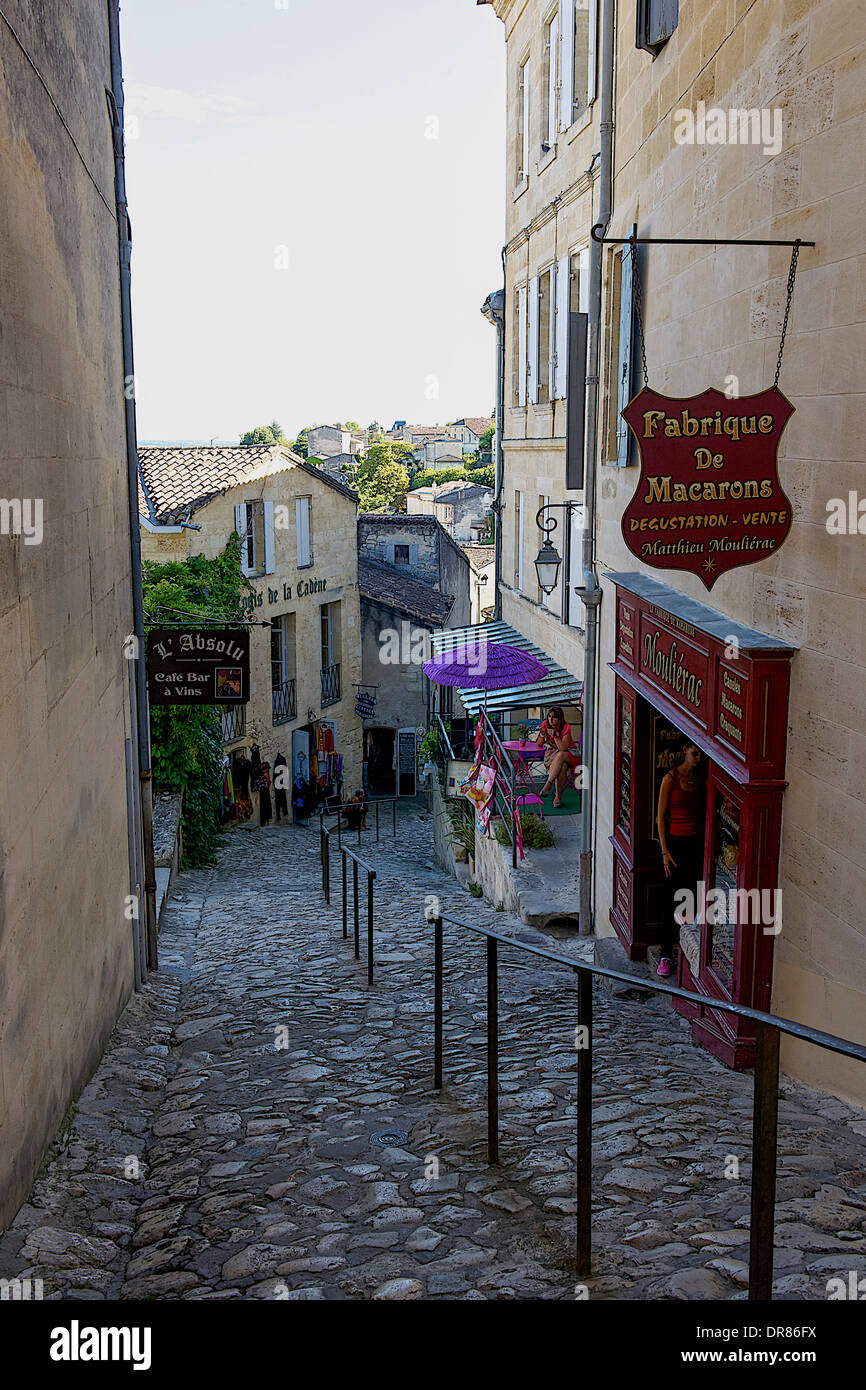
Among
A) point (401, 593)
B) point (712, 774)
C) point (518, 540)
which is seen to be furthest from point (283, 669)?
point (712, 774)

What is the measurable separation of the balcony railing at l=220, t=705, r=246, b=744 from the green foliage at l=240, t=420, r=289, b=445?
85259 mm

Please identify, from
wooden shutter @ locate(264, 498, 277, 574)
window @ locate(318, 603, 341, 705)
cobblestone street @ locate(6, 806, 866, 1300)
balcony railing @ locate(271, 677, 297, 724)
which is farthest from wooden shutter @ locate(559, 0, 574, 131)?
window @ locate(318, 603, 341, 705)

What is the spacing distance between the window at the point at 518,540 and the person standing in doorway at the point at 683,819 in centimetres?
911

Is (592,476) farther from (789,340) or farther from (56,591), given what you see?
(56,591)

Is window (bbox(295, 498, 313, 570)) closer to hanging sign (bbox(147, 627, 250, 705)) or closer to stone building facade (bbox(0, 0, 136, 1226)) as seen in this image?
hanging sign (bbox(147, 627, 250, 705))

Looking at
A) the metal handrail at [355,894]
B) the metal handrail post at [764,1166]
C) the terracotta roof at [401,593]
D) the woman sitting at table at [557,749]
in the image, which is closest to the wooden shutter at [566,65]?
the woman sitting at table at [557,749]

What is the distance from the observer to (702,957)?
6852mm

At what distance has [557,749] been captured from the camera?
500 inches

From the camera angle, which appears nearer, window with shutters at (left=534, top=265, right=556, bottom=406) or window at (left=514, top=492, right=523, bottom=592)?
window with shutters at (left=534, top=265, right=556, bottom=406)

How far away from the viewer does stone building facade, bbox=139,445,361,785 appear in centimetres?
2139

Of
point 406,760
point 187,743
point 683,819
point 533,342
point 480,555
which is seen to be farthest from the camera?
point 480,555

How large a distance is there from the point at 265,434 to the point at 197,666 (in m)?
107
